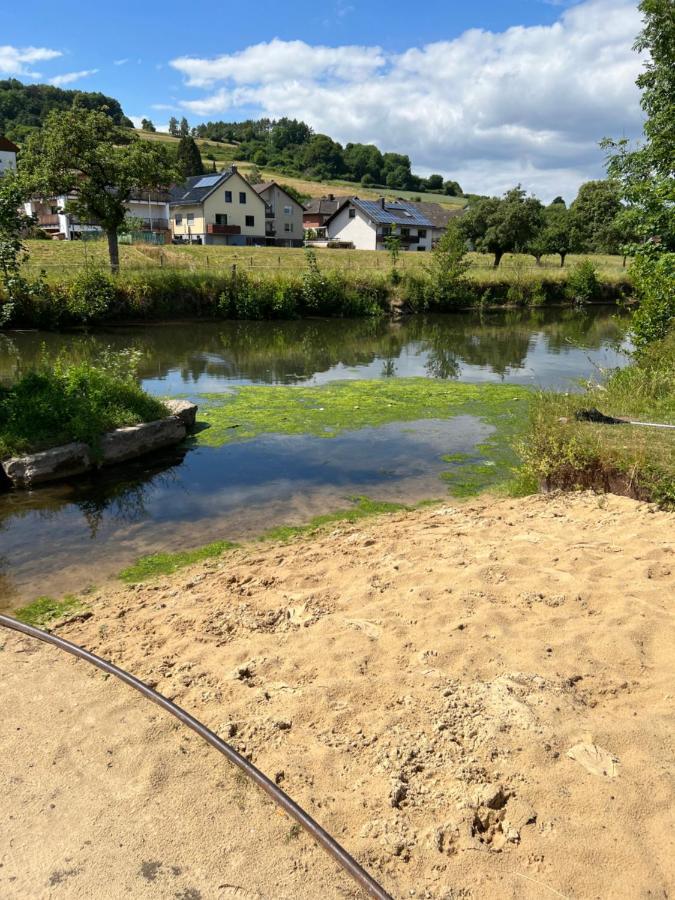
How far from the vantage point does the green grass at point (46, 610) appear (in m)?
5.35

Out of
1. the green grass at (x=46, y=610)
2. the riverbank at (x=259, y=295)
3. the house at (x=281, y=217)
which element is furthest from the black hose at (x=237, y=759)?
the house at (x=281, y=217)

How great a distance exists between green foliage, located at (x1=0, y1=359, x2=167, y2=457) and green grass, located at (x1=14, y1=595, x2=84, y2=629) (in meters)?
3.78

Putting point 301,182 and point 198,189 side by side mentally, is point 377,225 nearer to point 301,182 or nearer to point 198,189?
point 198,189

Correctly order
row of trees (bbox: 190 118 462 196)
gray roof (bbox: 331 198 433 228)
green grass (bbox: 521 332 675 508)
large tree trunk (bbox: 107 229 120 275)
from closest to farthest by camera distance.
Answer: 1. green grass (bbox: 521 332 675 508)
2. large tree trunk (bbox: 107 229 120 275)
3. gray roof (bbox: 331 198 433 228)
4. row of trees (bbox: 190 118 462 196)

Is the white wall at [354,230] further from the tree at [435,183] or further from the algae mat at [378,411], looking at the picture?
the tree at [435,183]

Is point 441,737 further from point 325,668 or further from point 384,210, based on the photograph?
point 384,210

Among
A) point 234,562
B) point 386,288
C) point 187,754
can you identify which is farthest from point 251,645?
point 386,288

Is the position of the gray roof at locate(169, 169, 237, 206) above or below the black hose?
above

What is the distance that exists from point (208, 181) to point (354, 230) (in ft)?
51.2

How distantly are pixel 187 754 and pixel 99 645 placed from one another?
161 centimetres

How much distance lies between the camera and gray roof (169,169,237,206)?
56.0 m

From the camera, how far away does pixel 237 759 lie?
130 inches

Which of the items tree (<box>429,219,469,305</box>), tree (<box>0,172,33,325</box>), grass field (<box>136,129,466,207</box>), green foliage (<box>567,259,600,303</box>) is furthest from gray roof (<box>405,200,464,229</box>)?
tree (<box>0,172,33,325</box>)

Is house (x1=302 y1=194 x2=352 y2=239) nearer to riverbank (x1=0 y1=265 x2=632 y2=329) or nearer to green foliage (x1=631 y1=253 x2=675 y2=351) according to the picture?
riverbank (x1=0 y1=265 x2=632 y2=329)
